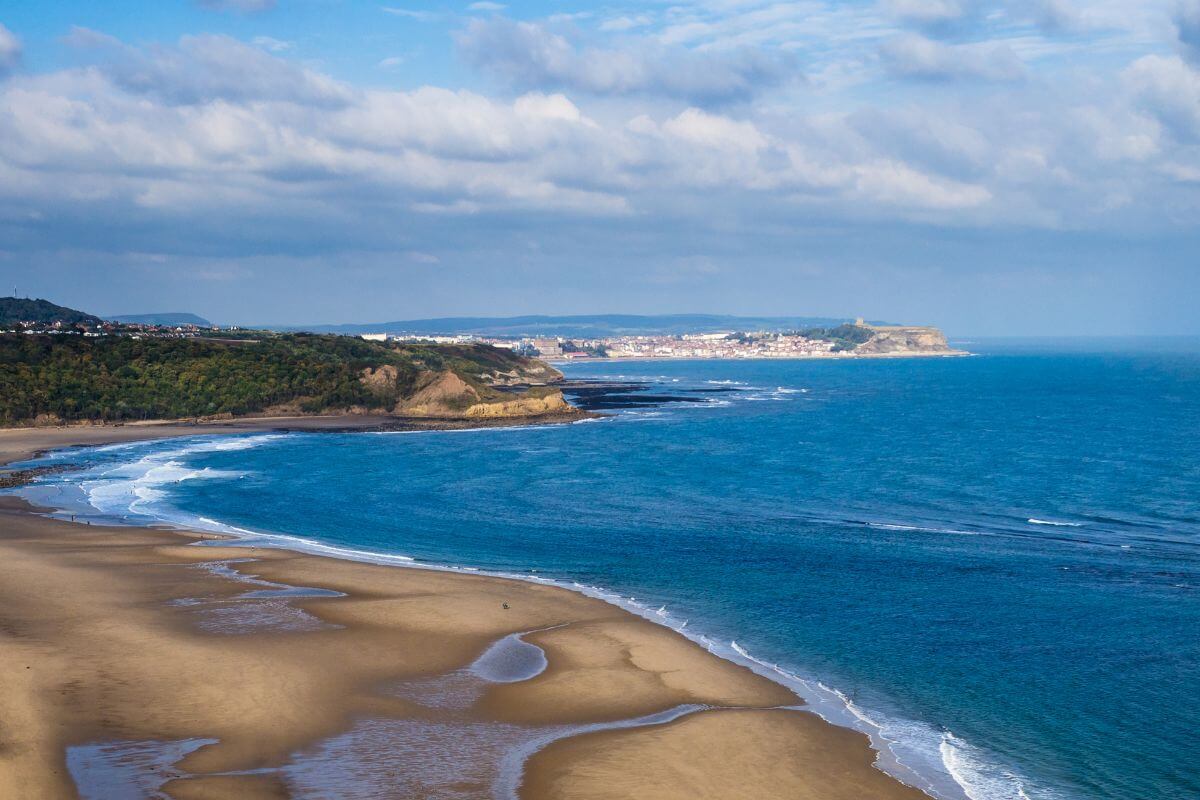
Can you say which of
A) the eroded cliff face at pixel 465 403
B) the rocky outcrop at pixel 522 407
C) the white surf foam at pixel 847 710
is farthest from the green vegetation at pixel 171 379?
the white surf foam at pixel 847 710

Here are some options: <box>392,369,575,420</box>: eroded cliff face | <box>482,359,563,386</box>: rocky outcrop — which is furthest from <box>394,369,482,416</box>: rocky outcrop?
<box>482,359,563,386</box>: rocky outcrop

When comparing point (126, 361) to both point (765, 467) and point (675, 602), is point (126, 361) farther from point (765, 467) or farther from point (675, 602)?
point (675, 602)

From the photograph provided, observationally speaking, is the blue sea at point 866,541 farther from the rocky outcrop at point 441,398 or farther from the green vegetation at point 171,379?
the green vegetation at point 171,379

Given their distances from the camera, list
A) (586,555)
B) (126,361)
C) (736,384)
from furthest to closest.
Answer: (736,384) < (126,361) < (586,555)

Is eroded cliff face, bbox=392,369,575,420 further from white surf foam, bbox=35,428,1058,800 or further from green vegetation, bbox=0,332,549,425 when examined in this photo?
white surf foam, bbox=35,428,1058,800

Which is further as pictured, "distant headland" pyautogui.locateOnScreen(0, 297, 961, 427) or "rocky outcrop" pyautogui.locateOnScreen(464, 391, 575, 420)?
"rocky outcrop" pyautogui.locateOnScreen(464, 391, 575, 420)

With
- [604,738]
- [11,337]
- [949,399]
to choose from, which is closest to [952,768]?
[604,738]

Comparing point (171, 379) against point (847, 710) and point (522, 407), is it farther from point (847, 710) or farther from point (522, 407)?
point (847, 710)
